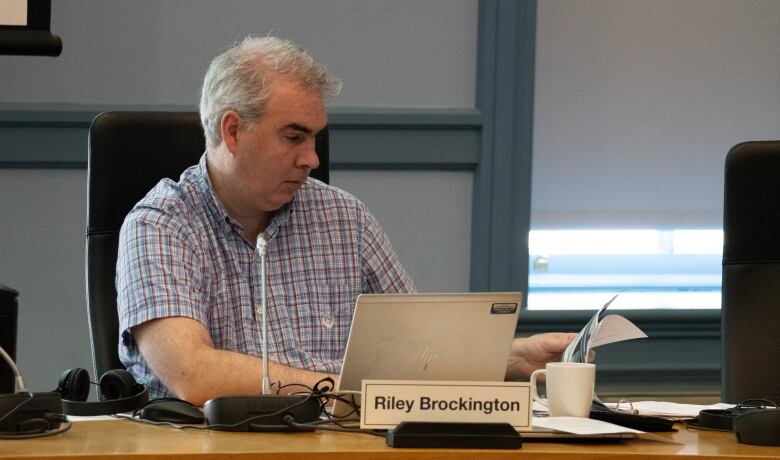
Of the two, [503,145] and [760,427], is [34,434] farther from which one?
[503,145]

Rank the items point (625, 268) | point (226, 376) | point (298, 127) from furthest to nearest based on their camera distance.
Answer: point (625, 268) → point (298, 127) → point (226, 376)

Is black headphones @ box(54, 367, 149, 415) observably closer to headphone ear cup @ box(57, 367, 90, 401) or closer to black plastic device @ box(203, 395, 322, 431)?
headphone ear cup @ box(57, 367, 90, 401)

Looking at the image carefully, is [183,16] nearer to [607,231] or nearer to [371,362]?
[607,231]

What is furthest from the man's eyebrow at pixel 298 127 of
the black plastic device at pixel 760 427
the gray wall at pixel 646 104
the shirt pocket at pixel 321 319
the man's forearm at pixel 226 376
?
the gray wall at pixel 646 104

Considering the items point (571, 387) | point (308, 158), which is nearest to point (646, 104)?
point (308, 158)

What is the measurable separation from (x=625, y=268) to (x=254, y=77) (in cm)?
145

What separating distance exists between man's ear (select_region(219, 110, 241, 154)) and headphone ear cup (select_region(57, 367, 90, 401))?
0.57 m

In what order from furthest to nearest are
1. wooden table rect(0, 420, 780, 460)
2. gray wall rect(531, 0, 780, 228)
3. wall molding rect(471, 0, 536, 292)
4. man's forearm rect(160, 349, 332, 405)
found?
gray wall rect(531, 0, 780, 228)
wall molding rect(471, 0, 536, 292)
man's forearm rect(160, 349, 332, 405)
wooden table rect(0, 420, 780, 460)

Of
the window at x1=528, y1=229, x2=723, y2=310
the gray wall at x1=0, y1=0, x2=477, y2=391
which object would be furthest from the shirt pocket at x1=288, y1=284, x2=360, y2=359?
the window at x1=528, y1=229, x2=723, y2=310

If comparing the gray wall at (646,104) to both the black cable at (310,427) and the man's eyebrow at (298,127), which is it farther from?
the black cable at (310,427)

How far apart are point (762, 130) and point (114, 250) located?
1901 millimetres

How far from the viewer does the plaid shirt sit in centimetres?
195

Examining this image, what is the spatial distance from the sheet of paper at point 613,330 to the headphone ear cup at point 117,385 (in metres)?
0.65

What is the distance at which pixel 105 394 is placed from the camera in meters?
1.66
